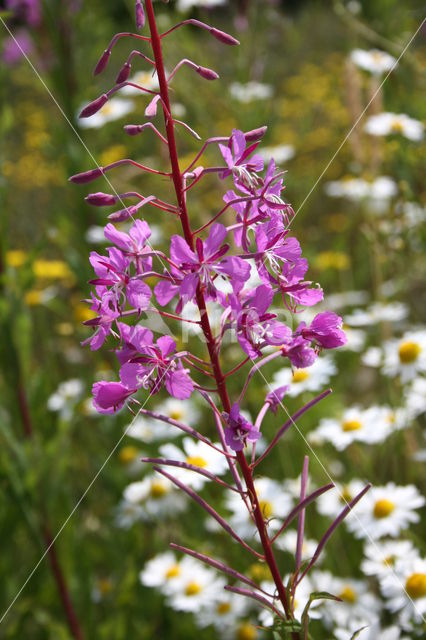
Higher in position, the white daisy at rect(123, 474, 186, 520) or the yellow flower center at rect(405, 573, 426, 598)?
the yellow flower center at rect(405, 573, 426, 598)

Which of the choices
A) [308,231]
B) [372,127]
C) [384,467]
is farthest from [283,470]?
[308,231]

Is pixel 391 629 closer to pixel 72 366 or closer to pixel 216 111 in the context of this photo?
pixel 72 366

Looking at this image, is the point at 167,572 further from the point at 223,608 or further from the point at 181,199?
the point at 181,199

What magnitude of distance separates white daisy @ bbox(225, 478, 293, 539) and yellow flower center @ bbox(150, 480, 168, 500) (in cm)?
25

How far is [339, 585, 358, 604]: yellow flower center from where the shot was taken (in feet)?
5.06

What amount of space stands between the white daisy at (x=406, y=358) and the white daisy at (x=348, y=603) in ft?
1.69

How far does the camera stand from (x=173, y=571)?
1.74 meters

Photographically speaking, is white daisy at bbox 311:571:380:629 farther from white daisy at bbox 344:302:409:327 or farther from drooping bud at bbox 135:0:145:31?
drooping bud at bbox 135:0:145:31

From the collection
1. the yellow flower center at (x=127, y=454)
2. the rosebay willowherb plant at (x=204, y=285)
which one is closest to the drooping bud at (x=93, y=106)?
the rosebay willowherb plant at (x=204, y=285)

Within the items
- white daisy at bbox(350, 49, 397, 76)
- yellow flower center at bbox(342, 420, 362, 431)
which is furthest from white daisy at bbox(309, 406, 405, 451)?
white daisy at bbox(350, 49, 397, 76)

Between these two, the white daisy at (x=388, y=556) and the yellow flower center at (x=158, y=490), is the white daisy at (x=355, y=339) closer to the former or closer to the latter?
the yellow flower center at (x=158, y=490)

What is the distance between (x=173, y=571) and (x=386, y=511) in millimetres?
525

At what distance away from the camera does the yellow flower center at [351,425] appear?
68.9 inches

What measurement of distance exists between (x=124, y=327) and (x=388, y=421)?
3.88 ft
